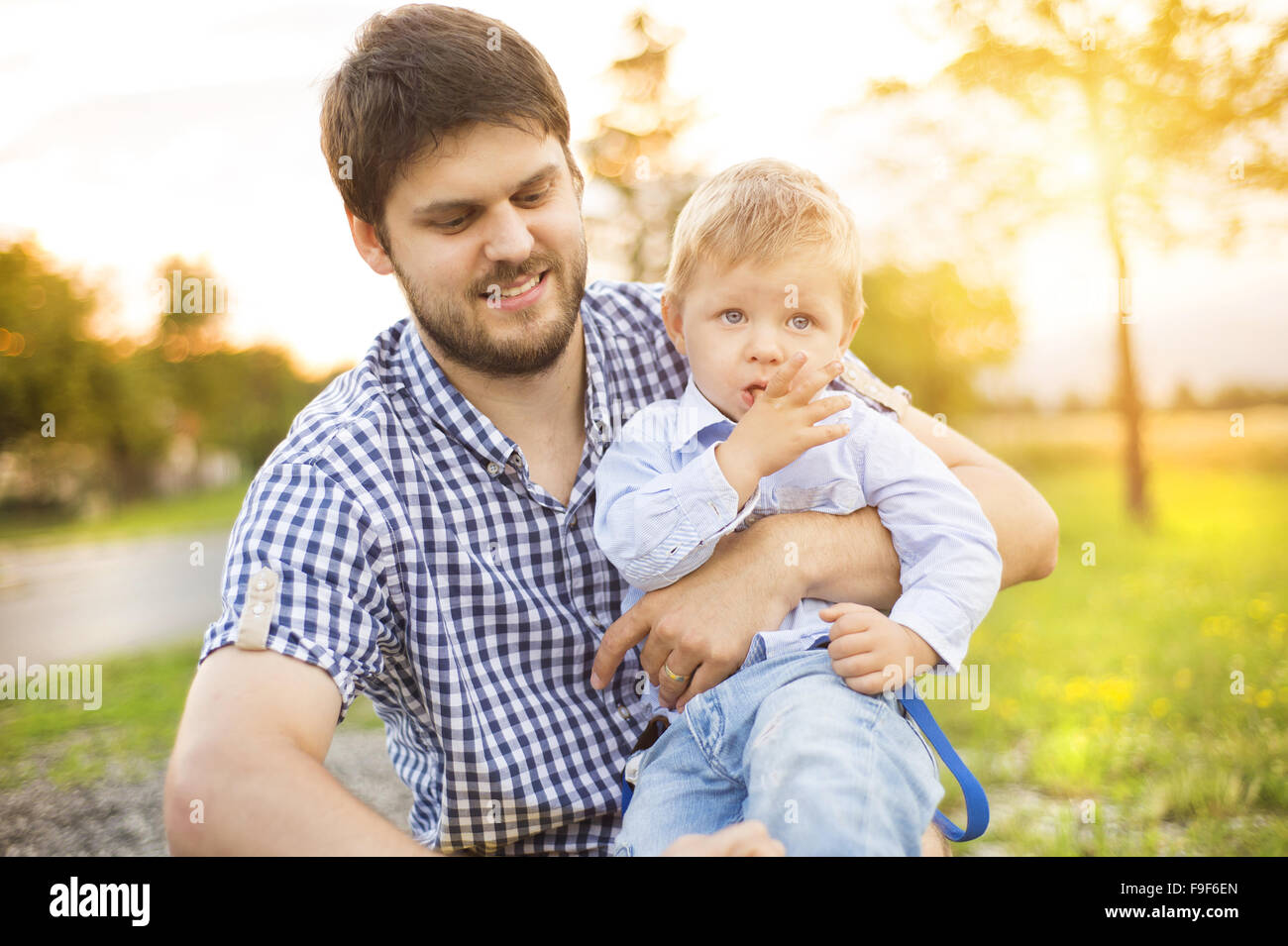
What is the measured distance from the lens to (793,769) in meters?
1.71

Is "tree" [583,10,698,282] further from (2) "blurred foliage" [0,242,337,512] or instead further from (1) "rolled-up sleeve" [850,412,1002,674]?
(1) "rolled-up sleeve" [850,412,1002,674]

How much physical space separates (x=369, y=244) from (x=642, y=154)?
15.1 meters

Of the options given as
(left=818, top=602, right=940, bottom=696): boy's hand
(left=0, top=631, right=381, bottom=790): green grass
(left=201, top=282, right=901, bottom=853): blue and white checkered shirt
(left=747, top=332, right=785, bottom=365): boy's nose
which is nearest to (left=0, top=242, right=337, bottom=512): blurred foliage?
(left=0, top=631, right=381, bottom=790): green grass

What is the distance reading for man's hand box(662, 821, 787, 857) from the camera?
154 cm

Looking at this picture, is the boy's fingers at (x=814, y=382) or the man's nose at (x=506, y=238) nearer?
the boy's fingers at (x=814, y=382)

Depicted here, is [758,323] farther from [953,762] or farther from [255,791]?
[255,791]

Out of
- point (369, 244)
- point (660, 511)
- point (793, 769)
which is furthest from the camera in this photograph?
point (369, 244)

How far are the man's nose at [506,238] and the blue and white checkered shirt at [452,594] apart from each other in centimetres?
33

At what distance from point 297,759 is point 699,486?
866 millimetres

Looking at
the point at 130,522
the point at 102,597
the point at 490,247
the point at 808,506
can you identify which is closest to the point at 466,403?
the point at 490,247

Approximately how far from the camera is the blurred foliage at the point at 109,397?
2422cm

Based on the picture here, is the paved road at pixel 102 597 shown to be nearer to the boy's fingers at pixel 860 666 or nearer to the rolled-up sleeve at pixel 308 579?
the rolled-up sleeve at pixel 308 579

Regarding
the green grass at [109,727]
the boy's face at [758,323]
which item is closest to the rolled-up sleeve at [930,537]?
the boy's face at [758,323]
